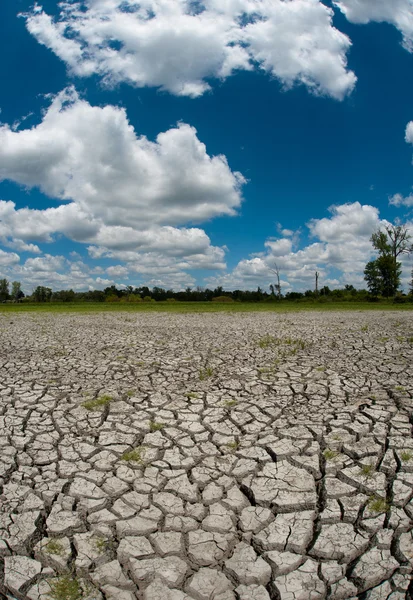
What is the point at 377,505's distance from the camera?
303 cm

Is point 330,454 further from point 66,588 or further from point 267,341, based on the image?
point 267,341

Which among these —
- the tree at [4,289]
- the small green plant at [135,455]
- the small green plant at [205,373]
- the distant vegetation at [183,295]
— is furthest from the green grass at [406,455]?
the tree at [4,289]

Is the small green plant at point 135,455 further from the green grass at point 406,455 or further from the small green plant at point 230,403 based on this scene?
the green grass at point 406,455

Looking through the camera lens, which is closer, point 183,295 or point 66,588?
point 66,588

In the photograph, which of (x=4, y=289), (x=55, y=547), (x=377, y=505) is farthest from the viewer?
(x=4, y=289)

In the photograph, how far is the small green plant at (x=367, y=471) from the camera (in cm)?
344

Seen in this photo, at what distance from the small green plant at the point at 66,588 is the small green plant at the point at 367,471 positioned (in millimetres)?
2493

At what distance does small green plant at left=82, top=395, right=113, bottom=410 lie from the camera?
5031 millimetres

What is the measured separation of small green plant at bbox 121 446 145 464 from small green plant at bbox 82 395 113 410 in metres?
1.30

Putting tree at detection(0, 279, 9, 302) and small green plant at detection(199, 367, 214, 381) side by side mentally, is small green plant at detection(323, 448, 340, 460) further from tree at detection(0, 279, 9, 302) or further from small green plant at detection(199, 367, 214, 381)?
tree at detection(0, 279, 9, 302)

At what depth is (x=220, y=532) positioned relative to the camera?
279cm

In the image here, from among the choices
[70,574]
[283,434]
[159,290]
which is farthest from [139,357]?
[159,290]

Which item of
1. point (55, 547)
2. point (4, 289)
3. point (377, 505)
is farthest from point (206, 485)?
point (4, 289)

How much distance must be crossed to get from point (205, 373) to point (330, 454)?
3129 millimetres
